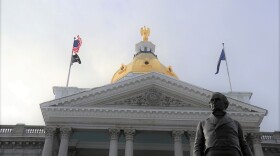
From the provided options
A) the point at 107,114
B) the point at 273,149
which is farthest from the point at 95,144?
the point at 273,149

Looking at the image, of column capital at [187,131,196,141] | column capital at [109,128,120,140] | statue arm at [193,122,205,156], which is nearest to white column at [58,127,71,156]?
column capital at [109,128,120,140]

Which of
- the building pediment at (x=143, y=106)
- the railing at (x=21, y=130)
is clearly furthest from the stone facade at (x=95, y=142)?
the building pediment at (x=143, y=106)

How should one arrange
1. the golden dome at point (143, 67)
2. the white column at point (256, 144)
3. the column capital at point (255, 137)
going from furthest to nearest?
the golden dome at point (143, 67), the column capital at point (255, 137), the white column at point (256, 144)

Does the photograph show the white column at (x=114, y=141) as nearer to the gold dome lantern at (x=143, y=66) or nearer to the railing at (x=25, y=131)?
the railing at (x=25, y=131)

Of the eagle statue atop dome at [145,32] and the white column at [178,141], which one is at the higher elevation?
the eagle statue atop dome at [145,32]

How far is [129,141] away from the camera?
26.6 metres

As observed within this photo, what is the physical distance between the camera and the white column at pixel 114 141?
85.3 ft

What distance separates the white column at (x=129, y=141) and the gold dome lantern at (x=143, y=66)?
2134 centimetres

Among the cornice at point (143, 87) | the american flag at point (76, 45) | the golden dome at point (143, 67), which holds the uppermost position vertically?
the golden dome at point (143, 67)

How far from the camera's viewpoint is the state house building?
1070 inches

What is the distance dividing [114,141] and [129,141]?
38.9 inches

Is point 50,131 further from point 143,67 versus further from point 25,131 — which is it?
point 143,67

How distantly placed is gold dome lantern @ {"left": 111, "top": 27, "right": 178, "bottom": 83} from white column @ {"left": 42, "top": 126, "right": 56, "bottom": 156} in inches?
857

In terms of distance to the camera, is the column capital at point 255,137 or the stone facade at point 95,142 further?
the stone facade at point 95,142
